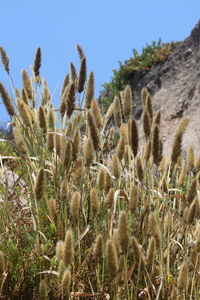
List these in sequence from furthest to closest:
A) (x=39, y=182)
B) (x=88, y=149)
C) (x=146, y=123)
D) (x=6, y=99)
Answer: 1. (x=6, y=99)
2. (x=146, y=123)
3. (x=88, y=149)
4. (x=39, y=182)

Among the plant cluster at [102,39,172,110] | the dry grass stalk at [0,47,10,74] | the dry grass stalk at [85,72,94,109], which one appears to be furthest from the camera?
the plant cluster at [102,39,172,110]

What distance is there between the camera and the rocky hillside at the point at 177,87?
22.1 ft

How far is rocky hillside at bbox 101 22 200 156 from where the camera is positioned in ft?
22.1

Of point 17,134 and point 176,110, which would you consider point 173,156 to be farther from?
point 176,110

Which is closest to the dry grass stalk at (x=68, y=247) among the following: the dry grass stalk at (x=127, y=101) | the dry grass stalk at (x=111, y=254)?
the dry grass stalk at (x=111, y=254)

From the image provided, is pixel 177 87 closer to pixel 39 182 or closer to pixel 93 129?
pixel 93 129

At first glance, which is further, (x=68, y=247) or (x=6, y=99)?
(x=6, y=99)

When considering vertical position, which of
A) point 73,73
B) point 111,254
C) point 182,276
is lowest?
point 182,276

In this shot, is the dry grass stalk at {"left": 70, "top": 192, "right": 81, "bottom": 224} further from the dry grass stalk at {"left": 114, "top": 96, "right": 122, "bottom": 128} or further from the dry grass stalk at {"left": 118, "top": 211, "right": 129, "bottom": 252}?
the dry grass stalk at {"left": 114, "top": 96, "right": 122, "bottom": 128}

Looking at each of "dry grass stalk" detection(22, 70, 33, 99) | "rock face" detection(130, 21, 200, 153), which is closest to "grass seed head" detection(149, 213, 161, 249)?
"dry grass stalk" detection(22, 70, 33, 99)

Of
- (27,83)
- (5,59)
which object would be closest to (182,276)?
(27,83)

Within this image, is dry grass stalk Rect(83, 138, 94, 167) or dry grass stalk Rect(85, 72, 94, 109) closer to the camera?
dry grass stalk Rect(83, 138, 94, 167)

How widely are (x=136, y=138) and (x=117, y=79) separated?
7226mm

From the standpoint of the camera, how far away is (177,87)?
783cm
